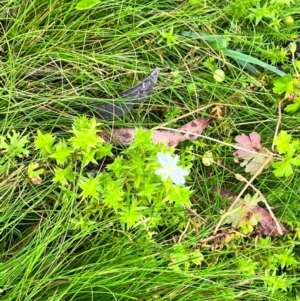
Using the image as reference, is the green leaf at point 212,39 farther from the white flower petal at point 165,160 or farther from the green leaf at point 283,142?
the white flower petal at point 165,160

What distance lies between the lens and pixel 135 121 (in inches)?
69.3

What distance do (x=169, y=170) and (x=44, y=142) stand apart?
35cm

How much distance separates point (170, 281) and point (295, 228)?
43 centimetres

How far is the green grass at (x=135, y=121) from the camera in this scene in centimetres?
161

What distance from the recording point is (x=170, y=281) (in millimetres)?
1646

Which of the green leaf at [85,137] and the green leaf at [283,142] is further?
the green leaf at [283,142]

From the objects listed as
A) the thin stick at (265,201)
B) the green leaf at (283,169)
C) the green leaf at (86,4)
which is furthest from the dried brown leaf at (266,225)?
the green leaf at (86,4)

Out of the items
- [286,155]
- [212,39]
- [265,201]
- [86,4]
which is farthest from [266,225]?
[86,4]

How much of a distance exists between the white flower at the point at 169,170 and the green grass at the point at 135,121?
0.19m

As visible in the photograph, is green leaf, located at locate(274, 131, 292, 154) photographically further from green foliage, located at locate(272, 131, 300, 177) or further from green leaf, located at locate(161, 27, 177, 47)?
green leaf, located at locate(161, 27, 177, 47)

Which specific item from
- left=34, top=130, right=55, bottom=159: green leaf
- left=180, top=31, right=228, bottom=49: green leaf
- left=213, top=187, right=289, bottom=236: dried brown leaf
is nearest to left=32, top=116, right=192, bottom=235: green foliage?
left=34, top=130, right=55, bottom=159: green leaf

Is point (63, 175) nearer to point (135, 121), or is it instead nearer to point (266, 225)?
point (135, 121)

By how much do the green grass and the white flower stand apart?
0.19 metres

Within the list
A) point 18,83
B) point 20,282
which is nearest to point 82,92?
point 18,83
